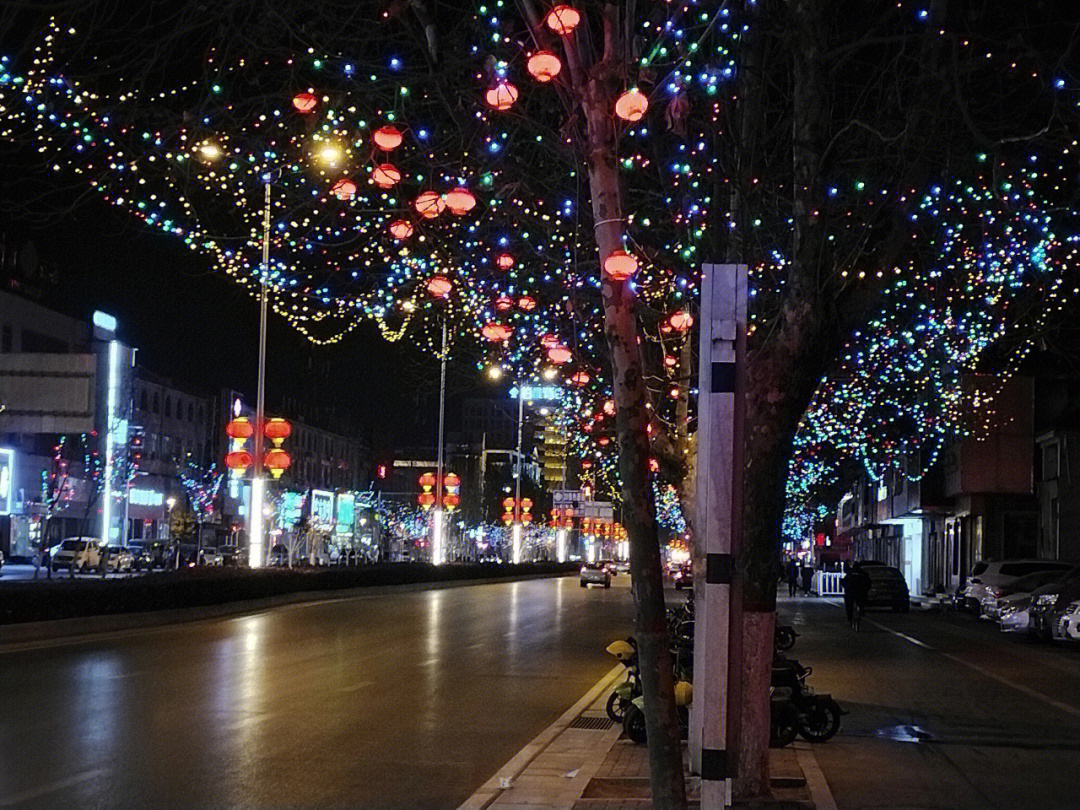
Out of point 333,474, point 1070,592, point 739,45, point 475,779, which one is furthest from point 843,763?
point 333,474

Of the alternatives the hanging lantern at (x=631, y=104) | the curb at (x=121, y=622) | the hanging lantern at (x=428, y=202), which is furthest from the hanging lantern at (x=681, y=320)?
the curb at (x=121, y=622)

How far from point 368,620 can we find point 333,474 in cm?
8840

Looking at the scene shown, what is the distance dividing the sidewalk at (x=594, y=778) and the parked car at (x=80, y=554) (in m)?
44.1

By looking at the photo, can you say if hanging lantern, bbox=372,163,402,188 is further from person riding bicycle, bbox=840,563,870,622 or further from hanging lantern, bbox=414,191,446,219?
person riding bicycle, bbox=840,563,870,622

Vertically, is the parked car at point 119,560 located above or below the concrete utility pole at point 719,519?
below

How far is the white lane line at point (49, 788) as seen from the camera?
9.77 m

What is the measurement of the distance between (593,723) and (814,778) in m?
4.14

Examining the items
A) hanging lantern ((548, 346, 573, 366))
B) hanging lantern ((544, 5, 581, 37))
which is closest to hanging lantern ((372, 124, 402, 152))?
hanging lantern ((544, 5, 581, 37))

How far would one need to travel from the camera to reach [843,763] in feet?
42.1

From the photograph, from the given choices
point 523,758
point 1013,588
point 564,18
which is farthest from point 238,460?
point 564,18

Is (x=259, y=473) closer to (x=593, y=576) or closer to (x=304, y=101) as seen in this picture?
(x=304, y=101)

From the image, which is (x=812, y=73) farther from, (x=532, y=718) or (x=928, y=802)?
(x=532, y=718)

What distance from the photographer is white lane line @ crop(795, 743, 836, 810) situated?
1035cm

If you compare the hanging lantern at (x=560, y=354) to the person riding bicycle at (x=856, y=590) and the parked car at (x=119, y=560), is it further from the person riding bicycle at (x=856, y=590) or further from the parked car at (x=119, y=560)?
the parked car at (x=119, y=560)
